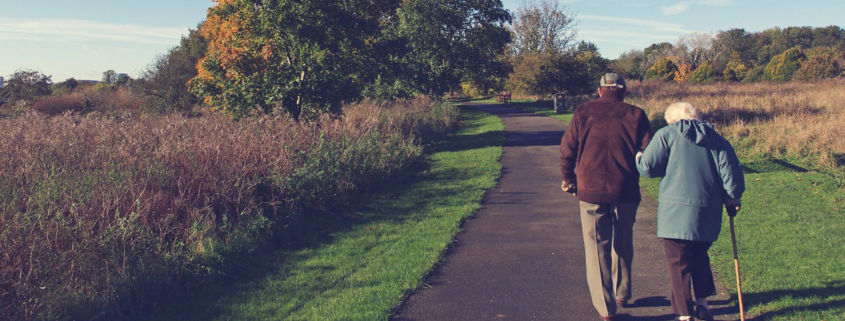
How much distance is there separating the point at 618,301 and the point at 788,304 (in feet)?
4.54

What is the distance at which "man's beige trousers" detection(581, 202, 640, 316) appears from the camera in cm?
482

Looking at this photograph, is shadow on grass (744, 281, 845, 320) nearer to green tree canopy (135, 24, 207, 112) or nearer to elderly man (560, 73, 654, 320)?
elderly man (560, 73, 654, 320)

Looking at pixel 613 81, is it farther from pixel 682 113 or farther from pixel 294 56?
pixel 294 56

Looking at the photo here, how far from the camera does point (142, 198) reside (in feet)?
23.6

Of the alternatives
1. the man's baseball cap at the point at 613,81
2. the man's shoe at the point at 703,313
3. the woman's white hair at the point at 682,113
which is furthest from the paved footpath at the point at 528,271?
the man's baseball cap at the point at 613,81

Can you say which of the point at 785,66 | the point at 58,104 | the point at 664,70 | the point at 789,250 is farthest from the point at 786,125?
the point at 664,70

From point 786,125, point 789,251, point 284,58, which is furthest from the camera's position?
point 786,125

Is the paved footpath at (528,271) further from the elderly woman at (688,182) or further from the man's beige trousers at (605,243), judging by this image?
the elderly woman at (688,182)

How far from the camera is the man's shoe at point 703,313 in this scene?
475 centimetres

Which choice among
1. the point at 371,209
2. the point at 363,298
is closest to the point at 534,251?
the point at 363,298

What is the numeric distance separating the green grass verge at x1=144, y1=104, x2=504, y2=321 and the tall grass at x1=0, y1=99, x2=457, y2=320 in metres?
0.47

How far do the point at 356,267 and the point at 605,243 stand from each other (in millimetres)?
2828

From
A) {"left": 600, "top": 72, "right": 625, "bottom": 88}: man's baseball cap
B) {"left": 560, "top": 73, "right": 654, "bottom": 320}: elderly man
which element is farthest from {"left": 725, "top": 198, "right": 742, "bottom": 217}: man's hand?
{"left": 600, "top": 72, "right": 625, "bottom": 88}: man's baseball cap

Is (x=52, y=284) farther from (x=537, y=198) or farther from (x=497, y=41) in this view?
(x=497, y=41)
